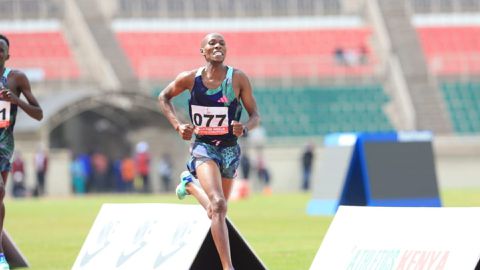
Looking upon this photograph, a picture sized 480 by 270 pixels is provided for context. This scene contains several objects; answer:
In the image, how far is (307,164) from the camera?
47.4m

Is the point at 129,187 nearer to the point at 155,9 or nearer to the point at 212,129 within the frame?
the point at 155,9


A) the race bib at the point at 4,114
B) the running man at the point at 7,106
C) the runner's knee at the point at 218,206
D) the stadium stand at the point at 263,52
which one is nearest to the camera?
the runner's knee at the point at 218,206

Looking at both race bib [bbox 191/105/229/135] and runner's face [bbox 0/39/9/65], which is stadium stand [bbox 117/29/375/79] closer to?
runner's face [bbox 0/39/9/65]

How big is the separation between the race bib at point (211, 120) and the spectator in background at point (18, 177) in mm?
33859

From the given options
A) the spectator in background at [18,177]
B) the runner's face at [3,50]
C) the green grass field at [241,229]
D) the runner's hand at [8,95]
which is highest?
the runner's face at [3,50]

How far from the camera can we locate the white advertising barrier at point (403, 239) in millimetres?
9648

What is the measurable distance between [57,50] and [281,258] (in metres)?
43.7

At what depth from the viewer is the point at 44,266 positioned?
50.4 feet

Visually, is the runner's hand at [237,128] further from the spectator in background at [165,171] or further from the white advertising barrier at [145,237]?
the spectator in background at [165,171]

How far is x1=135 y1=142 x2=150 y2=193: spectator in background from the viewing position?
47.8m

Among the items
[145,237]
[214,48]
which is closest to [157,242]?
[145,237]

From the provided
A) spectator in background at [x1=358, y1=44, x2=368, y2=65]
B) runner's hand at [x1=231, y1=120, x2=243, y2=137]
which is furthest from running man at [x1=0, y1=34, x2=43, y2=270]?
spectator in background at [x1=358, y1=44, x2=368, y2=65]

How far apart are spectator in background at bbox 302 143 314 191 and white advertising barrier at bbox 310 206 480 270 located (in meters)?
36.3

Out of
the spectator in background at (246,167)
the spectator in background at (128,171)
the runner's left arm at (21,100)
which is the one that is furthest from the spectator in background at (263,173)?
the runner's left arm at (21,100)
